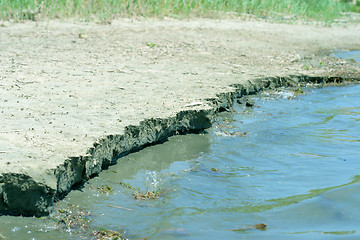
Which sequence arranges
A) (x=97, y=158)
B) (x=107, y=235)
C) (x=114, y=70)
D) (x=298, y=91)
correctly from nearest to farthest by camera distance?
(x=107, y=235), (x=97, y=158), (x=114, y=70), (x=298, y=91)

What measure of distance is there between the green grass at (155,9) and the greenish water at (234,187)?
14.9 feet

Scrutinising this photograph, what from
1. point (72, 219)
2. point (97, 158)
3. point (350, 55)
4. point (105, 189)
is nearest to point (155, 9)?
point (350, 55)

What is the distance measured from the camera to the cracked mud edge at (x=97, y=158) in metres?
2.51

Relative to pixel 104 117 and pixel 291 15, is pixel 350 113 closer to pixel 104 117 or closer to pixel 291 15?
pixel 104 117

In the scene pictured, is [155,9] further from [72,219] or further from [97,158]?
[72,219]

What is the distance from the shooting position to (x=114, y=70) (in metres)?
5.59

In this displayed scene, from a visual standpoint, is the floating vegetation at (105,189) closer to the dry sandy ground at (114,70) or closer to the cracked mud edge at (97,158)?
the cracked mud edge at (97,158)

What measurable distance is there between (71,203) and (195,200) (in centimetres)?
71

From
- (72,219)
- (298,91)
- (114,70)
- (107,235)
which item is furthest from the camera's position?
(298,91)

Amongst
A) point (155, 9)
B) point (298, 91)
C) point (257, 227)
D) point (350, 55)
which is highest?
point (155, 9)

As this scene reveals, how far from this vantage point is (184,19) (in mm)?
9805

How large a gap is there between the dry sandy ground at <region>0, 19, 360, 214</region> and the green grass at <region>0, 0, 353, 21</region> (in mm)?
322

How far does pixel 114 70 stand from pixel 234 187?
2.76 metres

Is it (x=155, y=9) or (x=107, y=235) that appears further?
(x=155, y=9)
